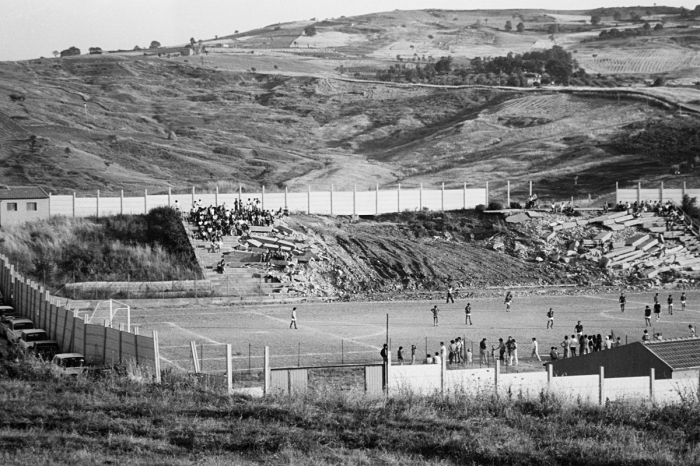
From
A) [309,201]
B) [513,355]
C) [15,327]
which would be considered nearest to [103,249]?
[309,201]

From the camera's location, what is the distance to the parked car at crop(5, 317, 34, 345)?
1188 inches

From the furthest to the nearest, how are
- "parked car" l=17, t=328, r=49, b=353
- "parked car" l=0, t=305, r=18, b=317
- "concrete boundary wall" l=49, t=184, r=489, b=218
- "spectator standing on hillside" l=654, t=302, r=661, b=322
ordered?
1. "concrete boundary wall" l=49, t=184, r=489, b=218
2. "spectator standing on hillside" l=654, t=302, r=661, b=322
3. "parked car" l=0, t=305, r=18, b=317
4. "parked car" l=17, t=328, r=49, b=353

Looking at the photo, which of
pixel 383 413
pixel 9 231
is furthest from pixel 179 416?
pixel 9 231

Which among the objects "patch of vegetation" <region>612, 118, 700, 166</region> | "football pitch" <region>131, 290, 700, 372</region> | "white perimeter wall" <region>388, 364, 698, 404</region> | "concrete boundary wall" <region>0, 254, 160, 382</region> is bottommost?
"football pitch" <region>131, 290, 700, 372</region>

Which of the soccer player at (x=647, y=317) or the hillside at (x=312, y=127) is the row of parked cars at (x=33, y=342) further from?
the hillside at (x=312, y=127)

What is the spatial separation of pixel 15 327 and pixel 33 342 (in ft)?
10.9

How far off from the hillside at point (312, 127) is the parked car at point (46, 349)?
5430 cm

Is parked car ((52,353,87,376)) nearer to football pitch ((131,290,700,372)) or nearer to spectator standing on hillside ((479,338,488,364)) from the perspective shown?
football pitch ((131,290,700,372))

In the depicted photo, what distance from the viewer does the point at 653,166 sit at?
85.0 meters

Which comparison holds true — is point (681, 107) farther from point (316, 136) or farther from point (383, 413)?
point (383, 413)

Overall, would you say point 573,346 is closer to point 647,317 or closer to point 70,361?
point 647,317

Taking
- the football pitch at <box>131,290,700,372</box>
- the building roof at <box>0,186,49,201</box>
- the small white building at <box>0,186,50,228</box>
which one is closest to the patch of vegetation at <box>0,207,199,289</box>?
the small white building at <box>0,186,50,228</box>

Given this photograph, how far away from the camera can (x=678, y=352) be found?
24.8 m

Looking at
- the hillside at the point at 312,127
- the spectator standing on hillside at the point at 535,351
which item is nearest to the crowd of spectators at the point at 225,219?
the spectator standing on hillside at the point at 535,351
